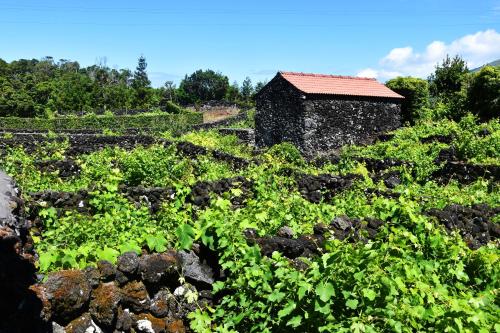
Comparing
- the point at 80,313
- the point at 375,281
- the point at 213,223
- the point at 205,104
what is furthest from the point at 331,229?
the point at 205,104

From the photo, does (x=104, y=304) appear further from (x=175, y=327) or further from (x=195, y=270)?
(x=195, y=270)

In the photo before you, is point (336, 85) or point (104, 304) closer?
point (104, 304)

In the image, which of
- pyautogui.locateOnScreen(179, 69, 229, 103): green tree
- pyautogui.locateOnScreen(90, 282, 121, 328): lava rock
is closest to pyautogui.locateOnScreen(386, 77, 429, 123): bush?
pyautogui.locateOnScreen(90, 282, 121, 328): lava rock

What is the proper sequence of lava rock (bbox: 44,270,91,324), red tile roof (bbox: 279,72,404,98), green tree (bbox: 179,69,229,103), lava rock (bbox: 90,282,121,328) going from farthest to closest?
green tree (bbox: 179,69,229,103) < red tile roof (bbox: 279,72,404,98) < lava rock (bbox: 90,282,121,328) < lava rock (bbox: 44,270,91,324)

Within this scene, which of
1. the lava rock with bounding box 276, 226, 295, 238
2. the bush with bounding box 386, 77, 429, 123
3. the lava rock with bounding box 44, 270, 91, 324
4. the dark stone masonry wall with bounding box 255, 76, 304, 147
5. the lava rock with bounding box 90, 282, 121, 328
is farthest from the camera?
the bush with bounding box 386, 77, 429, 123

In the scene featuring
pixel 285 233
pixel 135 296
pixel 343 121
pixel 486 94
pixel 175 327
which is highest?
pixel 486 94

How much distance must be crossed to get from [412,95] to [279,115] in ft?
29.1

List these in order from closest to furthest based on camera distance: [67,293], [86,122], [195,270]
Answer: [67,293], [195,270], [86,122]

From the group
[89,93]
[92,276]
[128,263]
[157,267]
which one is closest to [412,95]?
[157,267]

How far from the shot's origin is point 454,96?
29891 millimetres

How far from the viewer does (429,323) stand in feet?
14.0

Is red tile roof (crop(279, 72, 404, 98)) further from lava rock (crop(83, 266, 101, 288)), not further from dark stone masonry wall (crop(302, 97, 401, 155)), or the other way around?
lava rock (crop(83, 266, 101, 288))

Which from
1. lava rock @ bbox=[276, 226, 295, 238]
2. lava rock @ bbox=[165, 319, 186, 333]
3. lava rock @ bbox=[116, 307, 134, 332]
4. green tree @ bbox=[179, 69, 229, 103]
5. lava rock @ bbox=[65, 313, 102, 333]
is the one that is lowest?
lava rock @ bbox=[165, 319, 186, 333]

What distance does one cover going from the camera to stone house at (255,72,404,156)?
23544mm
